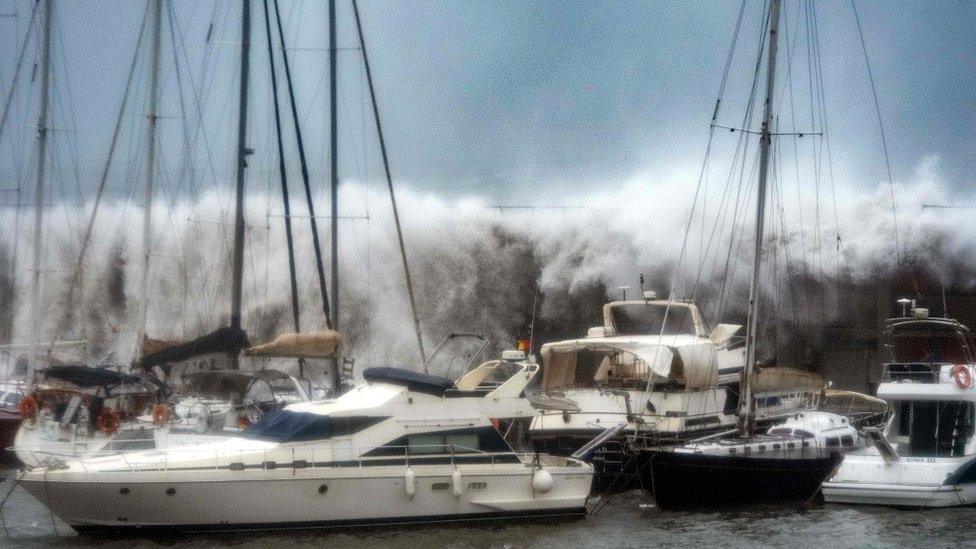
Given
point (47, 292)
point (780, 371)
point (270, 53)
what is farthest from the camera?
point (47, 292)

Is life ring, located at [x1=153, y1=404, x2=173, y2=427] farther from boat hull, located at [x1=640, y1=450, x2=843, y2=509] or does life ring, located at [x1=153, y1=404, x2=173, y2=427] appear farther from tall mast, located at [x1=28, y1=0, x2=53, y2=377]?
boat hull, located at [x1=640, y1=450, x2=843, y2=509]

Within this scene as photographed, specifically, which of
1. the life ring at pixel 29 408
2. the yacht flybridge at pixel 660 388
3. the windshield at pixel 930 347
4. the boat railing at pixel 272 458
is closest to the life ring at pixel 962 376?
the windshield at pixel 930 347

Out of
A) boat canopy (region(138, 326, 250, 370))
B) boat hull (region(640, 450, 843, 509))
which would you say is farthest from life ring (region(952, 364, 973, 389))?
boat canopy (region(138, 326, 250, 370))

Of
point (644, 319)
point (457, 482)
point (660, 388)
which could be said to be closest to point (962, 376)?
point (660, 388)

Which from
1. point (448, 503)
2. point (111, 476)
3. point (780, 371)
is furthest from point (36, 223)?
point (780, 371)

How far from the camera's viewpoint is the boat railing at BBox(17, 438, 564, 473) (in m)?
17.4

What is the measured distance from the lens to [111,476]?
1706 cm

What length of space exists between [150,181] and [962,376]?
17.4 meters

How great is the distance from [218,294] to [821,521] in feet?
100

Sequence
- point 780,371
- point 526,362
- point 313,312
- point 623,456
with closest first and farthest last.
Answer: point 526,362 → point 623,456 → point 780,371 → point 313,312

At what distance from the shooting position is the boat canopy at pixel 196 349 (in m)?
24.9

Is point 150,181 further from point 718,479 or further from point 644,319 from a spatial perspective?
point 644,319

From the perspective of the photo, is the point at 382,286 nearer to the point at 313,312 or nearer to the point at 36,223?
the point at 313,312

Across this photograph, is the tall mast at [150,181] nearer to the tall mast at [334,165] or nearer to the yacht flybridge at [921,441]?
the tall mast at [334,165]
